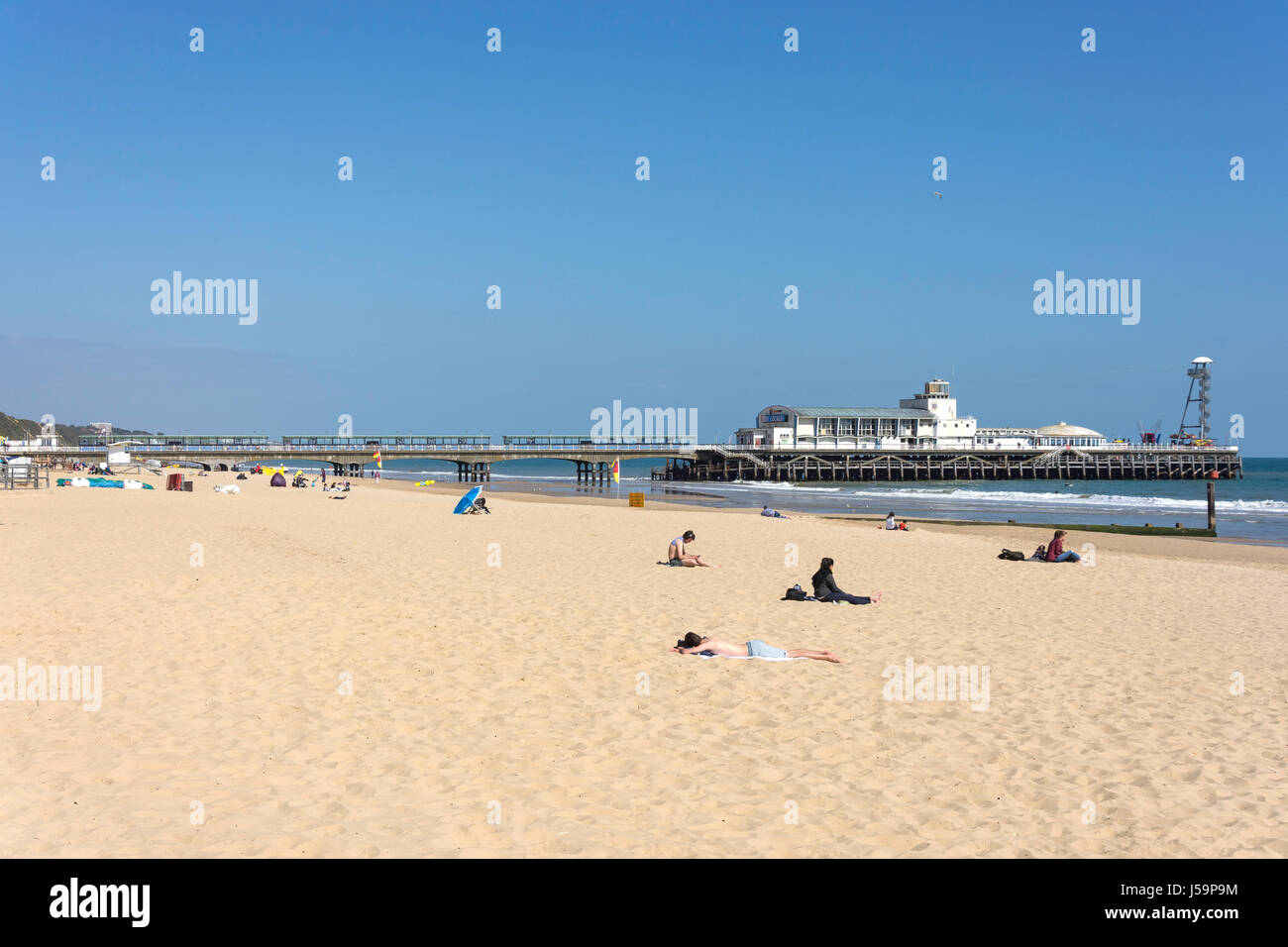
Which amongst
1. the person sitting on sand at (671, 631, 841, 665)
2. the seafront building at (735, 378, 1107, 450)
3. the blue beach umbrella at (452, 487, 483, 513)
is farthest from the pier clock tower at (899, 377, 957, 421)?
the person sitting on sand at (671, 631, 841, 665)

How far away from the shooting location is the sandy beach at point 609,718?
4.54 metres

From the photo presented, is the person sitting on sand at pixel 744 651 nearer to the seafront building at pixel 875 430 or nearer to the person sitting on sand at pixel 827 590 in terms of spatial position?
the person sitting on sand at pixel 827 590

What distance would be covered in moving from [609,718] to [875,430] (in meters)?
93.7

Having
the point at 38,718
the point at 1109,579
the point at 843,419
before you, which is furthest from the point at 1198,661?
the point at 843,419

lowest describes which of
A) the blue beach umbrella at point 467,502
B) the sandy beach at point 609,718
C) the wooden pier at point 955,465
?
the sandy beach at point 609,718

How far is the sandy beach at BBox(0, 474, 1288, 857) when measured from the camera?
14.9 ft

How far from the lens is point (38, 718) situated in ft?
19.9

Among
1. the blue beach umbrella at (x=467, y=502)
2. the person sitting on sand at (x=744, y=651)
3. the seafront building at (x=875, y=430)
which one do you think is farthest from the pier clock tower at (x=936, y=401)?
the person sitting on sand at (x=744, y=651)

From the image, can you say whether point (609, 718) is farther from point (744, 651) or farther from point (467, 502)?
point (467, 502)

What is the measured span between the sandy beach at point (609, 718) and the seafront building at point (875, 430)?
81.5 metres

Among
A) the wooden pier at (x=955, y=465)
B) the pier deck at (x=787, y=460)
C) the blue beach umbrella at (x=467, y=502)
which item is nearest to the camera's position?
the blue beach umbrella at (x=467, y=502)

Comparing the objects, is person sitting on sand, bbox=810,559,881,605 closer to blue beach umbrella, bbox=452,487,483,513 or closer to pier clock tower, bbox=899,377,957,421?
blue beach umbrella, bbox=452,487,483,513
